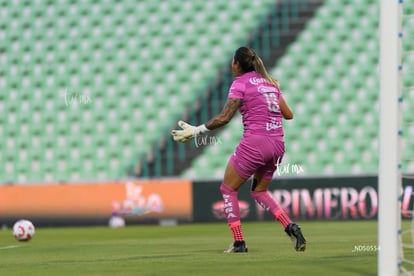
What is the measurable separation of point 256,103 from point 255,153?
1.34ft

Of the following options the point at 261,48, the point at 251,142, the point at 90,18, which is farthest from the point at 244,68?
the point at 90,18

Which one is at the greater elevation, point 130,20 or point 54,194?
point 130,20

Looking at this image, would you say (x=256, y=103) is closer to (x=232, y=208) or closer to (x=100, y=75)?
(x=232, y=208)

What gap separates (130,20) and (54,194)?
491cm

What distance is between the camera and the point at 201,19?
1872cm

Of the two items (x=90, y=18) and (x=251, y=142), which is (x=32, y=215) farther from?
(x=251, y=142)

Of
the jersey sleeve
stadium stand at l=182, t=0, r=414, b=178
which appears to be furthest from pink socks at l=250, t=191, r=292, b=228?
stadium stand at l=182, t=0, r=414, b=178

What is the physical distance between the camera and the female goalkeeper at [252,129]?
6.86 m

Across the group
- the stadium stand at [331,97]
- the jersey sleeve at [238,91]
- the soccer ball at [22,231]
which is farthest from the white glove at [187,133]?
the stadium stand at [331,97]

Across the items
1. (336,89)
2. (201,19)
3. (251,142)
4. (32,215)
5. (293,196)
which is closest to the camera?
(251,142)

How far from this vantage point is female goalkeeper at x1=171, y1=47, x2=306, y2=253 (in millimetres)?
6863

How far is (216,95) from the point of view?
1792cm

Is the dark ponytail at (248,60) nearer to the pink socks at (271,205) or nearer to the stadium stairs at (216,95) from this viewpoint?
the pink socks at (271,205)

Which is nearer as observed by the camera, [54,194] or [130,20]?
[54,194]
